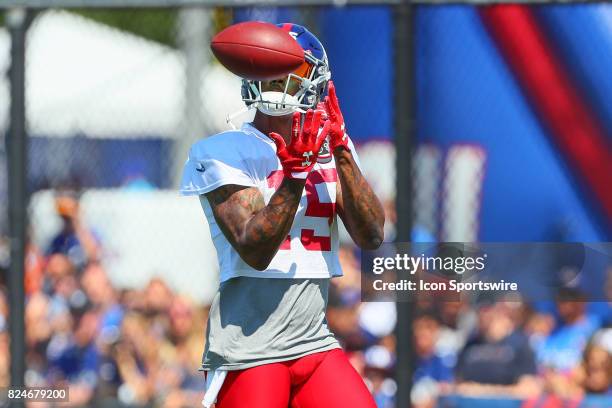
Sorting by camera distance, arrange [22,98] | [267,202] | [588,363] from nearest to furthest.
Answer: [267,202], [588,363], [22,98]

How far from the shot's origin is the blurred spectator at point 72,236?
514 centimetres

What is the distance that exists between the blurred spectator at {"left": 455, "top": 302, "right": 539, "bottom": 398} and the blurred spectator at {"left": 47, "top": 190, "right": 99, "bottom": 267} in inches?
67.8

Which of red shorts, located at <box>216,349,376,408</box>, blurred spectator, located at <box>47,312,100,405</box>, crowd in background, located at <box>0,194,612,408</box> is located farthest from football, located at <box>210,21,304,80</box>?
blurred spectator, located at <box>47,312,100,405</box>

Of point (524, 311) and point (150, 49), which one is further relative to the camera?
point (150, 49)

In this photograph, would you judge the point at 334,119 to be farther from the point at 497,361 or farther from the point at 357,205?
the point at 497,361

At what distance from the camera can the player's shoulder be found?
10.7 ft

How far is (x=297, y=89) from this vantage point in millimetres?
3342

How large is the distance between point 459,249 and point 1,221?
2.10 metres

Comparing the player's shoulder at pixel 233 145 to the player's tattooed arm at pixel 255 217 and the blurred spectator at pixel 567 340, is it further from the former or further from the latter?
the blurred spectator at pixel 567 340

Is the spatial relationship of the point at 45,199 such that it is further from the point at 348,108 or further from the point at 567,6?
the point at 567,6

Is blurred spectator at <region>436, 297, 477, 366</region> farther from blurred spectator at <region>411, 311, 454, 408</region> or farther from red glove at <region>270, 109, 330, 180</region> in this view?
red glove at <region>270, 109, 330, 180</region>

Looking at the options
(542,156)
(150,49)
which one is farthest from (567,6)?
(150,49)

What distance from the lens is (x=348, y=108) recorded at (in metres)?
5.02

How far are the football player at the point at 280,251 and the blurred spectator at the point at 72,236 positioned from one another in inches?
73.8
